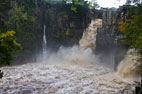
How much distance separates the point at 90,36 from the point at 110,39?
212 inches

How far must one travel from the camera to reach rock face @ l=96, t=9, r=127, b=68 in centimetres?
1641

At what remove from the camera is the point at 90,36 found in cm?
2541

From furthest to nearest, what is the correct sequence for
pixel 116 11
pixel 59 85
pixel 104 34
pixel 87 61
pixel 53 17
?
pixel 53 17 → pixel 87 61 → pixel 104 34 → pixel 116 11 → pixel 59 85

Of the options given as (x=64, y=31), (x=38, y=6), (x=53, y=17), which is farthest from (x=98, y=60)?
(x=38, y=6)

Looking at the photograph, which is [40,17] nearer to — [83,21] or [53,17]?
[53,17]

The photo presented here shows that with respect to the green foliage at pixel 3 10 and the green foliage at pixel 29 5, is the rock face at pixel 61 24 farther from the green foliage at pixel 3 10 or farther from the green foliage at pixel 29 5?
the green foliage at pixel 3 10

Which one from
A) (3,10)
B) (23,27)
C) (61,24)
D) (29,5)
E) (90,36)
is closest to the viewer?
(3,10)

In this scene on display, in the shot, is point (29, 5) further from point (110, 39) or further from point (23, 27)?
point (110, 39)

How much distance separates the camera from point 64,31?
27.1 metres

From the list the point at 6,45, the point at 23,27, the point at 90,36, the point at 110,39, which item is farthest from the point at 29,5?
the point at 6,45

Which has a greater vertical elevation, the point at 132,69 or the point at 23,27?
the point at 23,27

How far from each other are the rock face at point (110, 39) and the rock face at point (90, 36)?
1525 millimetres

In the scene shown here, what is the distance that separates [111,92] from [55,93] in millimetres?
3460

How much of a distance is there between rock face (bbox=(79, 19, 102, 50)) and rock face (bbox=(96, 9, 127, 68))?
153 centimetres
